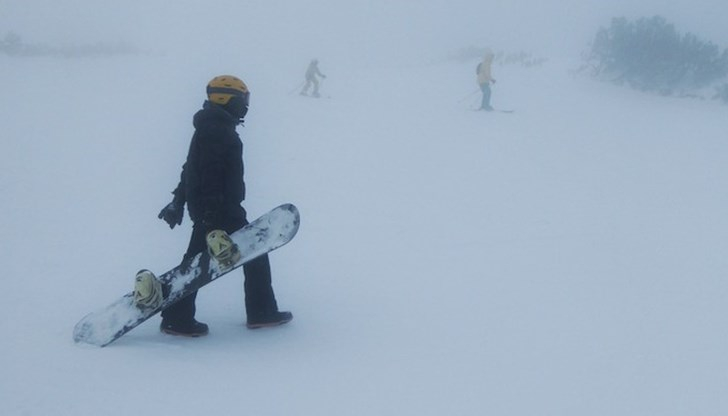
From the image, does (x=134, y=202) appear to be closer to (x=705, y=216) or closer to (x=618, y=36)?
(x=705, y=216)

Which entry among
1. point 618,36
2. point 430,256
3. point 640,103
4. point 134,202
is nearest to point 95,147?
point 134,202

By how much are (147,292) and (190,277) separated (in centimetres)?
29

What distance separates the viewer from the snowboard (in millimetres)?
3635

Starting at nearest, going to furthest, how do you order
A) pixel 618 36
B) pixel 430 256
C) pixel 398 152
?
1. pixel 430 256
2. pixel 398 152
3. pixel 618 36

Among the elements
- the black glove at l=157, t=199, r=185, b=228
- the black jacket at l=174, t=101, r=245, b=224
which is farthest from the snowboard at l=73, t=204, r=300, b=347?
the black glove at l=157, t=199, r=185, b=228

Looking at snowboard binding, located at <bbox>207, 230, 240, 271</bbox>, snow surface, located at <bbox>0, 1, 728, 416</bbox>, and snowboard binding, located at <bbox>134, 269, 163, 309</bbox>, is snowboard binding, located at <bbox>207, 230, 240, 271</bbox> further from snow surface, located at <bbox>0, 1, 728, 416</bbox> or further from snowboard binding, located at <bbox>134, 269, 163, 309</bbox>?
snow surface, located at <bbox>0, 1, 728, 416</bbox>

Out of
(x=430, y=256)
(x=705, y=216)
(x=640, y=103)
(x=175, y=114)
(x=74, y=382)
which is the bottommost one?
(x=74, y=382)

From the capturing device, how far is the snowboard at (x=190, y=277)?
3.63 meters

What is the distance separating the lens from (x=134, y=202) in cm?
726

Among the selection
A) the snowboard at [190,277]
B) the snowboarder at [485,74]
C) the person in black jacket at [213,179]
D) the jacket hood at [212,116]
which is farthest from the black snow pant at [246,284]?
the snowboarder at [485,74]

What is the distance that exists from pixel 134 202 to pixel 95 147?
9.93 feet

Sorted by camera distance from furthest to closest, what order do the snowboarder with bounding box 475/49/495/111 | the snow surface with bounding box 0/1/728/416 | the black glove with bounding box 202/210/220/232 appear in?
the snowboarder with bounding box 475/49/495/111 → the black glove with bounding box 202/210/220/232 → the snow surface with bounding box 0/1/728/416

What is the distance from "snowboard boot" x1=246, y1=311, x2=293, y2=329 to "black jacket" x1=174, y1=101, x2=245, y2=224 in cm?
85

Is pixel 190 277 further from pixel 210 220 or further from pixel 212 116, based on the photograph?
pixel 212 116
